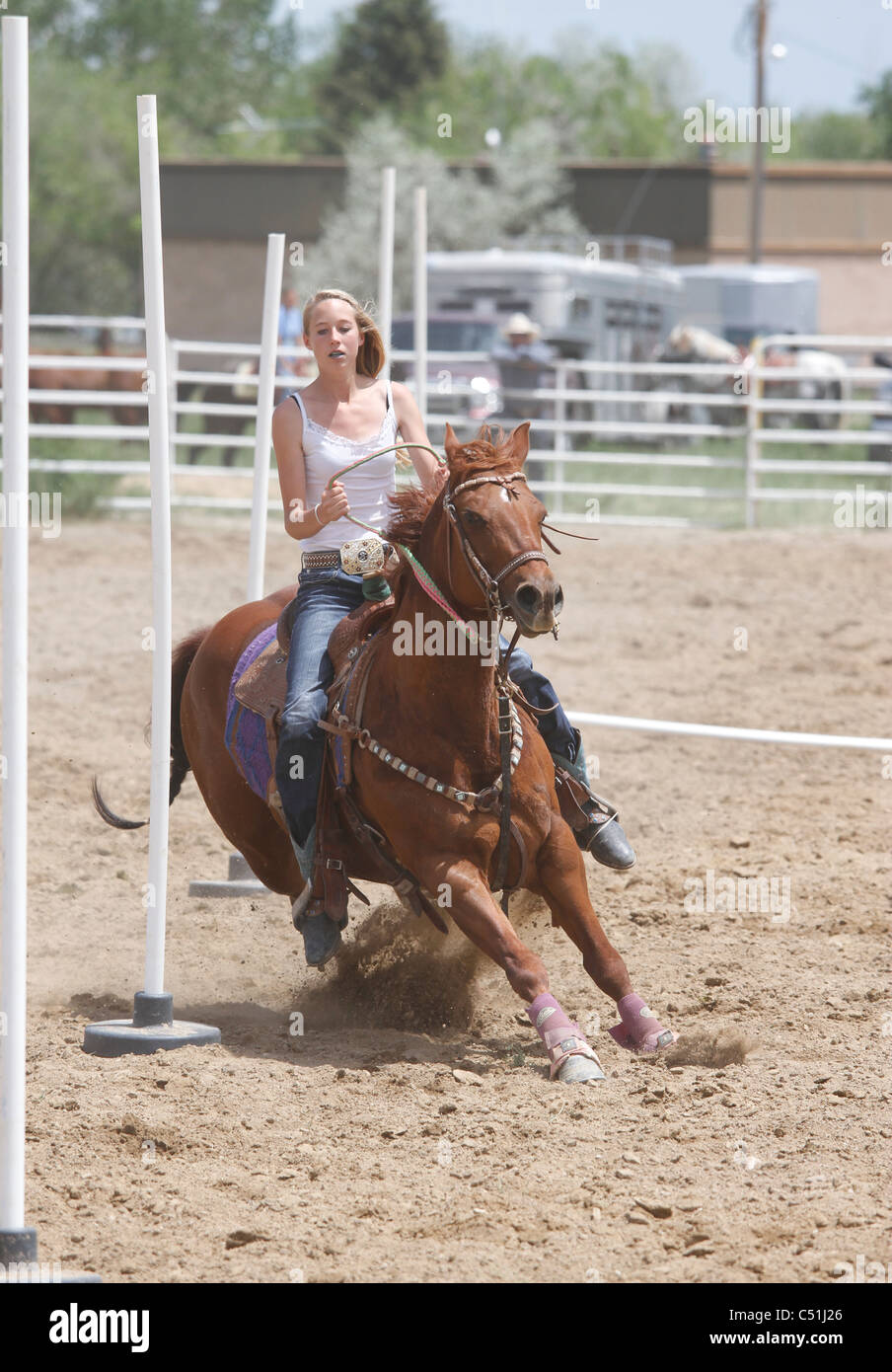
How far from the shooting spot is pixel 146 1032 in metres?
4.91

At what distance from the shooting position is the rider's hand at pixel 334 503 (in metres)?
4.66

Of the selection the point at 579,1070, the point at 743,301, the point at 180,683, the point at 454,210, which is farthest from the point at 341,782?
the point at 454,210

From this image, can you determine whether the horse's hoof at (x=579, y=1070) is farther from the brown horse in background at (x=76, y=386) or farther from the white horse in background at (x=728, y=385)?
the white horse in background at (x=728, y=385)

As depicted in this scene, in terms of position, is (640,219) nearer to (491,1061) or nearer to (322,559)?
(322,559)

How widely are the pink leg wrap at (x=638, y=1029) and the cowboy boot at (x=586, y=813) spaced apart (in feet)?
2.08

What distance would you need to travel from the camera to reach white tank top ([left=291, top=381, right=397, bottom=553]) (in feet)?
16.4

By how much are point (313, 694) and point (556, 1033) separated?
1285 mm

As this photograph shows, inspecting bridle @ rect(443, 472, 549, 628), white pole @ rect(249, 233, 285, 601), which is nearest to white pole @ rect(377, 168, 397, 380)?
white pole @ rect(249, 233, 285, 601)

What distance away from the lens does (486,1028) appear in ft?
16.8

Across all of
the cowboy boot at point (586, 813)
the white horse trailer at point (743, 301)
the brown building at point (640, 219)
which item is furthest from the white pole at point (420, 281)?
the brown building at point (640, 219)

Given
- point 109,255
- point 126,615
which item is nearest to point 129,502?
point 126,615

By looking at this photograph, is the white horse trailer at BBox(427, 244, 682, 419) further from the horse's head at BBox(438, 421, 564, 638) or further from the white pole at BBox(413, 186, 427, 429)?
the horse's head at BBox(438, 421, 564, 638)

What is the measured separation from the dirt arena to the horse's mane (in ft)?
4.84

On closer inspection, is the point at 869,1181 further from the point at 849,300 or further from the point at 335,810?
the point at 849,300
